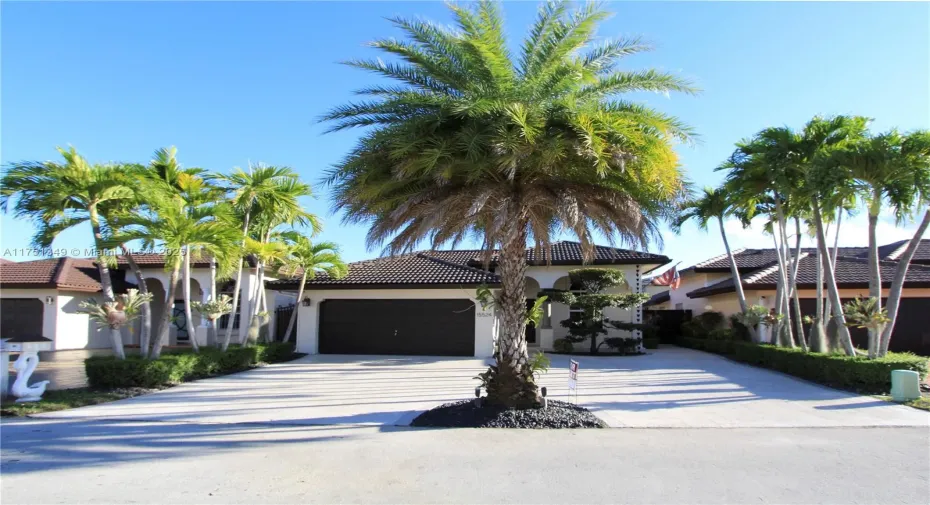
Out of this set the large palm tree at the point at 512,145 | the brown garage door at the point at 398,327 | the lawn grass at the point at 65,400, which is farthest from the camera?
the brown garage door at the point at 398,327

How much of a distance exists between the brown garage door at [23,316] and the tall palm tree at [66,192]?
9522 mm

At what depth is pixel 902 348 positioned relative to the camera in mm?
20594

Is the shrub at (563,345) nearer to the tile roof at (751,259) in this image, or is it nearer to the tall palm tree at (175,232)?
the tile roof at (751,259)

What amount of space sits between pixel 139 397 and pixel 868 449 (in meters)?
12.6

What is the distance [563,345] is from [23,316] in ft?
65.0

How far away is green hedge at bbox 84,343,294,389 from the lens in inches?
494

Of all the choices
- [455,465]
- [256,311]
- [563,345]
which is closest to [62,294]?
[256,311]

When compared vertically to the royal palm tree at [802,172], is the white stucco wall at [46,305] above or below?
below

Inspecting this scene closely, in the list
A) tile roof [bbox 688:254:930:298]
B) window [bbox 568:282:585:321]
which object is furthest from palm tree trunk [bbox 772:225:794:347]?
window [bbox 568:282:585:321]

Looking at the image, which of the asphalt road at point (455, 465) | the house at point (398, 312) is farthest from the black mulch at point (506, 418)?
the house at point (398, 312)

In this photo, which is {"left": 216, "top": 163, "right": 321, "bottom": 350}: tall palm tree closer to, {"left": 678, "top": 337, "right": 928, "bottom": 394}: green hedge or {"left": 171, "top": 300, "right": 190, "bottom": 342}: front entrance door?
{"left": 171, "top": 300, "right": 190, "bottom": 342}: front entrance door

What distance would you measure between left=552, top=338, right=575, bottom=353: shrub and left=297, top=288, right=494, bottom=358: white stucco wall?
367 cm

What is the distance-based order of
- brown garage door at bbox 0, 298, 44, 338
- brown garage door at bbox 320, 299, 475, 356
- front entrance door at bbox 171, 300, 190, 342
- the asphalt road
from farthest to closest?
front entrance door at bbox 171, 300, 190, 342
brown garage door at bbox 320, 299, 475, 356
brown garage door at bbox 0, 298, 44, 338
the asphalt road

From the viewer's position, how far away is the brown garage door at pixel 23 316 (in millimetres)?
20672
